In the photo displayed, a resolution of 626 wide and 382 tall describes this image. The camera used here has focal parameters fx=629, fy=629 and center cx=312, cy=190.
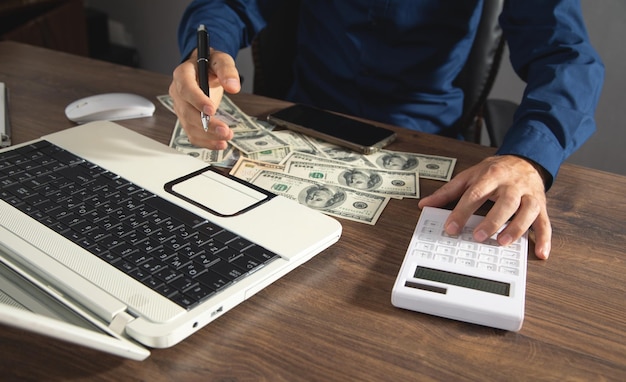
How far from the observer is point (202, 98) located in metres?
0.91

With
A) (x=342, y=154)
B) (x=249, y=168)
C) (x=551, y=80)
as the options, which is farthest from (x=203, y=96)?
(x=551, y=80)

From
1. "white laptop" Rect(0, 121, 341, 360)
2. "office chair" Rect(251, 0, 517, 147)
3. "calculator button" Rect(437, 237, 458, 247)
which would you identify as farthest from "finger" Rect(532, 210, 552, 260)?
"office chair" Rect(251, 0, 517, 147)

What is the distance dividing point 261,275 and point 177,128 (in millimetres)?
478

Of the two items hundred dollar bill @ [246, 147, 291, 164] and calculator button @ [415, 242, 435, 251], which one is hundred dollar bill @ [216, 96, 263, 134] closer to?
hundred dollar bill @ [246, 147, 291, 164]

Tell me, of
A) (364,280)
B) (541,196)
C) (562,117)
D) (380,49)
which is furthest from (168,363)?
(380,49)

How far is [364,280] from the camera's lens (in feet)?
2.27

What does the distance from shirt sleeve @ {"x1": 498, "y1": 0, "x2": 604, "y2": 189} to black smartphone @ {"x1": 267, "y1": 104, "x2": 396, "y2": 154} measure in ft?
0.65

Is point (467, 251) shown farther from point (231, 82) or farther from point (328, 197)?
point (231, 82)

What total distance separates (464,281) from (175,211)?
0.33 metres

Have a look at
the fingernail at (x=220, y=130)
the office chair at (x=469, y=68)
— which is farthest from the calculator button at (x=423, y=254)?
the office chair at (x=469, y=68)

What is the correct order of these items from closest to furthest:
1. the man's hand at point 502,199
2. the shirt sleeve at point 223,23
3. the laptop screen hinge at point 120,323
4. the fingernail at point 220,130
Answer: the laptop screen hinge at point 120,323 → the man's hand at point 502,199 → the fingernail at point 220,130 → the shirt sleeve at point 223,23

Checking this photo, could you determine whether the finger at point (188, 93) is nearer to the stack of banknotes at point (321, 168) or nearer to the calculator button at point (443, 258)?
the stack of banknotes at point (321, 168)

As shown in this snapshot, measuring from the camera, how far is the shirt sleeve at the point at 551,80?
922mm

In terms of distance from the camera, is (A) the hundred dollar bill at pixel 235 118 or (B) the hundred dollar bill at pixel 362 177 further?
(A) the hundred dollar bill at pixel 235 118
